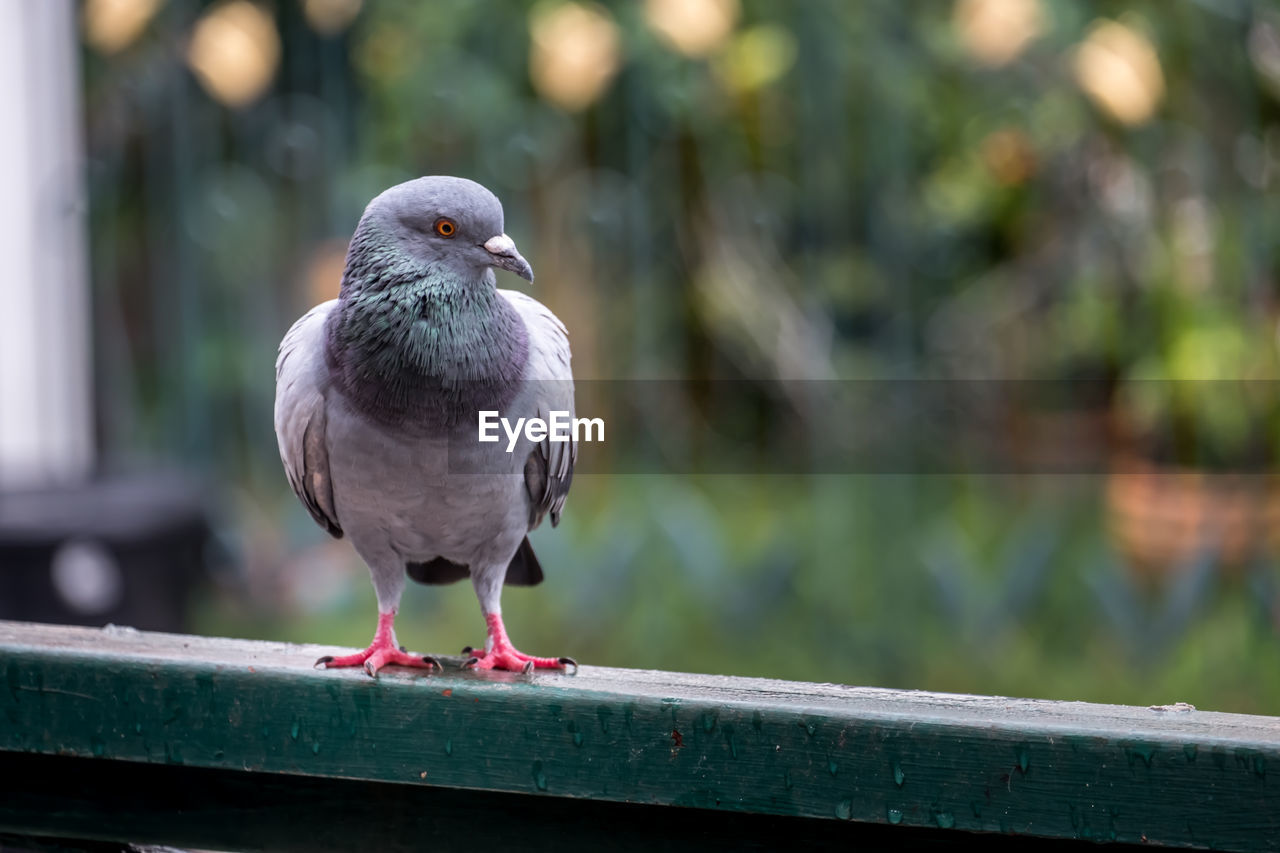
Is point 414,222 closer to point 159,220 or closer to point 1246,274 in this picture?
point 1246,274

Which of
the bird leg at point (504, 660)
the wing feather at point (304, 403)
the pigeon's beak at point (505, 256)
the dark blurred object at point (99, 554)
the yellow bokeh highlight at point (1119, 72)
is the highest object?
the yellow bokeh highlight at point (1119, 72)

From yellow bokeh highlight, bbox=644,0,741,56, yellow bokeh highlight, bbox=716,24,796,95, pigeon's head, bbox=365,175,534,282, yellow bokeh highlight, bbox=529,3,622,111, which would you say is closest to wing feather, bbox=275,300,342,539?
pigeon's head, bbox=365,175,534,282

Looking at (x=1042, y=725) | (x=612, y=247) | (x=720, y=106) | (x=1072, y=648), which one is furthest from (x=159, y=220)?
(x=1042, y=725)

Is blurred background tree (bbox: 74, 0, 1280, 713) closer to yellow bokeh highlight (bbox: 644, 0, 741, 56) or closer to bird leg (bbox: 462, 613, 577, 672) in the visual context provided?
yellow bokeh highlight (bbox: 644, 0, 741, 56)

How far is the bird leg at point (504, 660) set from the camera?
1334 millimetres

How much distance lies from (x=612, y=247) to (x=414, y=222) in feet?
9.00

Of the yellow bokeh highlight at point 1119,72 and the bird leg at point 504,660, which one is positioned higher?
the yellow bokeh highlight at point 1119,72

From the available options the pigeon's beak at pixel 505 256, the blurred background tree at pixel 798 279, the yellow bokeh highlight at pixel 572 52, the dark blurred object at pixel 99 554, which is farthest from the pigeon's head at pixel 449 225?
the dark blurred object at pixel 99 554

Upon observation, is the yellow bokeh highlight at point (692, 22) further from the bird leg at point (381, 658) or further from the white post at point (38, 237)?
the bird leg at point (381, 658)

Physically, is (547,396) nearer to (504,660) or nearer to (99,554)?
(504,660)

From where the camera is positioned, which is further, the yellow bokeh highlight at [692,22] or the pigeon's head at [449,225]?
the yellow bokeh highlight at [692,22]

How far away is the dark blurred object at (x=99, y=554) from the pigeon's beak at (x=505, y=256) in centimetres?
270

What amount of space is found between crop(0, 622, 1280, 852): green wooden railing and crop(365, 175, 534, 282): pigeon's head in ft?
1.24

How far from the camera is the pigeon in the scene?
3.93 feet
